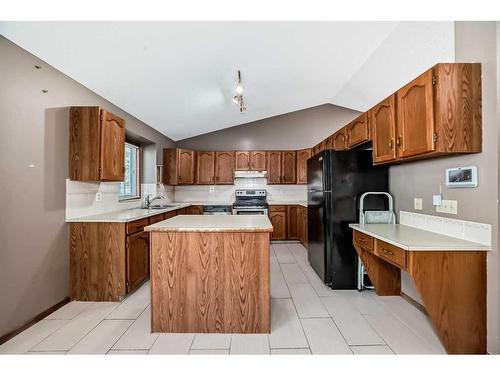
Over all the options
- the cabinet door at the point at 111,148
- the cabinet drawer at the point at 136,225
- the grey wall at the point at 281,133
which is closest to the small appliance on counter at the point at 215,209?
the grey wall at the point at 281,133

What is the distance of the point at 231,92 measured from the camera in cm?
372

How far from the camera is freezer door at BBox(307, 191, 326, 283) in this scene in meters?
3.08

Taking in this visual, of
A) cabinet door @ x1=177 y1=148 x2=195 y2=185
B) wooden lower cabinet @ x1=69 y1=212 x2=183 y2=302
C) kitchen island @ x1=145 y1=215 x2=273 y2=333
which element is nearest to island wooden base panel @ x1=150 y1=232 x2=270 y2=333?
kitchen island @ x1=145 y1=215 x2=273 y2=333

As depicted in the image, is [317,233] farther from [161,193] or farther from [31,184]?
[161,193]

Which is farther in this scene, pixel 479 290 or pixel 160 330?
pixel 160 330

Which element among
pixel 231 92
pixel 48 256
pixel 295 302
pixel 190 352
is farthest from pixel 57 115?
pixel 295 302

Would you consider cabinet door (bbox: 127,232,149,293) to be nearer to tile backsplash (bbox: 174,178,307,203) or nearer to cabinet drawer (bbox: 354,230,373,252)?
cabinet drawer (bbox: 354,230,373,252)

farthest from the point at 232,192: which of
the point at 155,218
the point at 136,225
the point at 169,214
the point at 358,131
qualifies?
the point at 358,131

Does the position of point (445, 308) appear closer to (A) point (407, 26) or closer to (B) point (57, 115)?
(A) point (407, 26)

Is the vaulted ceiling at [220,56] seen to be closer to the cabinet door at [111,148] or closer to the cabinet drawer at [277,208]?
the cabinet door at [111,148]

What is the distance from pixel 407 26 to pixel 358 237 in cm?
201

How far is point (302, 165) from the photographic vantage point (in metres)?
5.59

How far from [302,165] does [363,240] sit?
327 cm
